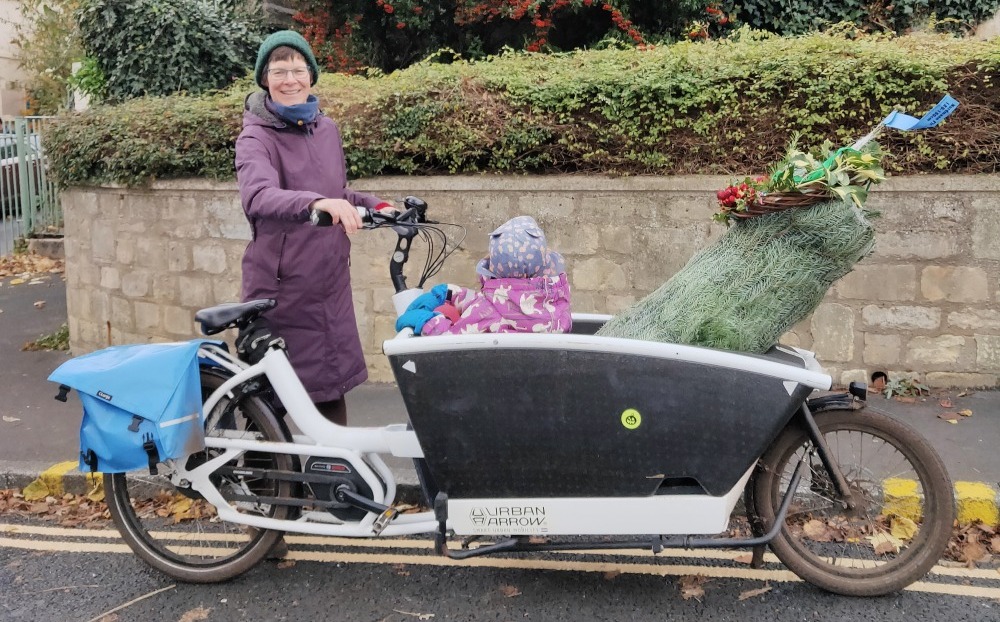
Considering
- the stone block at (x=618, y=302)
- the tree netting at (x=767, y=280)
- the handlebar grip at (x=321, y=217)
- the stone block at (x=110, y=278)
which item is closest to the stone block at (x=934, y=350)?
the stone block at (x=618, y=302)

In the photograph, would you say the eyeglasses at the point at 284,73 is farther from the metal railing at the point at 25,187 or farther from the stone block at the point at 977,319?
the metal railing at the point at 25,187

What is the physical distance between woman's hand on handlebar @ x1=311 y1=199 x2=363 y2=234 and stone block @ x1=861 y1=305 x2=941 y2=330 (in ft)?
12.3

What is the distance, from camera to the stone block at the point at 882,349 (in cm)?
536

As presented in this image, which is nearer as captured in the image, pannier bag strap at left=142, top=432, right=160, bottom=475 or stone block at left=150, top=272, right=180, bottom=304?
pannier bag strap at left=142, top=432, right=160, bottom=475

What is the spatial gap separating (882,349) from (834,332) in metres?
0.32

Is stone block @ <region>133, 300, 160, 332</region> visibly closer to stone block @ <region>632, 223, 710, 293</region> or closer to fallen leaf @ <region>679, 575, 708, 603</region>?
stone block @ <region>632, 223, 710, 293</region>

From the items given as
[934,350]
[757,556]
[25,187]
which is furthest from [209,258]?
[25,187]

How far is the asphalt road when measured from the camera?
3174 mm

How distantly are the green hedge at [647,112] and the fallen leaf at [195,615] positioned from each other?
3.38 metres

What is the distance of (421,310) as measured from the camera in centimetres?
320

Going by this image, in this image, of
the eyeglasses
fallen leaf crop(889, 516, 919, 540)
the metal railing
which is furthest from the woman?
the metal railing

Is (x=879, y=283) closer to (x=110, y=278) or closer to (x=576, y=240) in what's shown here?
(x=576, y=240)

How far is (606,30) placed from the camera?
8.95 m

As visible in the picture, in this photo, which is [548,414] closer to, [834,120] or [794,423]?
[794,423]
